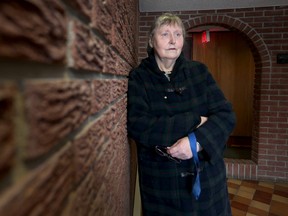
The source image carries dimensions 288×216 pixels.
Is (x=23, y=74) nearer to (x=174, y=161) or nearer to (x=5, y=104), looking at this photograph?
(x=5, y=104)

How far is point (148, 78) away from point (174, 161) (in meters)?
0.43

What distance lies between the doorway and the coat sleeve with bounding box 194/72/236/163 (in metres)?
4.00

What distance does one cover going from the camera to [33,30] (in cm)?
24

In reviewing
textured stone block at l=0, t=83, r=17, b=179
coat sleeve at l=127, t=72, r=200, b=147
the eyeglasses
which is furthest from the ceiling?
textured stone block at l=0, t=83, r=17, b=179

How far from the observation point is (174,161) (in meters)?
1.17

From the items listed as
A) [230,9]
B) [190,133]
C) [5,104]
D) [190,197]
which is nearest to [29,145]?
[5,104]

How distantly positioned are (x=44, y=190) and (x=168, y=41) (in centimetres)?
106

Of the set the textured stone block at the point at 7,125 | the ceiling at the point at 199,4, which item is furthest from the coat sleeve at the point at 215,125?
the ceiling at the point at 199,4

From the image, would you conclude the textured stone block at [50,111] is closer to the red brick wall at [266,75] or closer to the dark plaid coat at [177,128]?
the dark plaid coat at [177,128]

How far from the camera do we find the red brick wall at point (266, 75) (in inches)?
120

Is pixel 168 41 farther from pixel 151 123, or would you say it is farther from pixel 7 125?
pixel 7 125

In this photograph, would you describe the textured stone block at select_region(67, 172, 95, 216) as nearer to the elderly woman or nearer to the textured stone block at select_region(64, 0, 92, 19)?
the textured stone block at select_region(64, 0, 92, 19)

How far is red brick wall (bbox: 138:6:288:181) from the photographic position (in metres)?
3.04

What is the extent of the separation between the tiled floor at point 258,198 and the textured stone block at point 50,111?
2.53m
